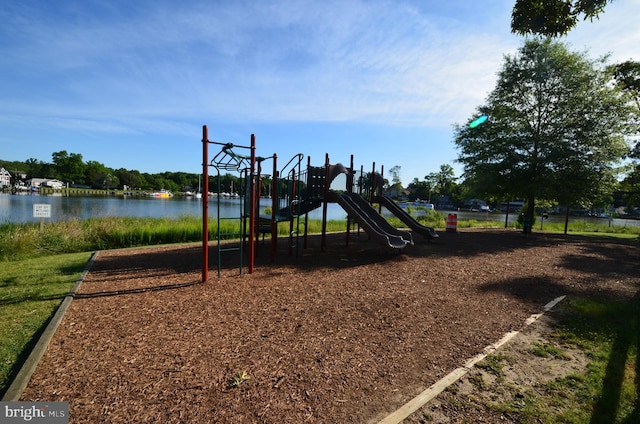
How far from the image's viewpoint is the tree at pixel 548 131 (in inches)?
568

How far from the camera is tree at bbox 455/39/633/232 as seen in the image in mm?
14422

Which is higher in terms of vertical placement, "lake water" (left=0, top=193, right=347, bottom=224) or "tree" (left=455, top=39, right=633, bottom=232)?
"tree" (left=455, top=39, right=633, bottom=232)

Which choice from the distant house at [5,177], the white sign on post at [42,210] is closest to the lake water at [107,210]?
the white sign on post at [42,210]

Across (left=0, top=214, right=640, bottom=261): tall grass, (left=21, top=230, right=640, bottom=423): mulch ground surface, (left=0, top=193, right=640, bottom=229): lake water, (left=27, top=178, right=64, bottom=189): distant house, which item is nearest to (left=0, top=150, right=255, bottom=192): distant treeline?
(left=27, top=178, right=64, bottom=189): distant house

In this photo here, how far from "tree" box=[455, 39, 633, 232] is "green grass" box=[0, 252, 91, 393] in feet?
54.7

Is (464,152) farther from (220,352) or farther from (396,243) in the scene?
(220,352)

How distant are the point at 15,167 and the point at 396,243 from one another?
189161 mm

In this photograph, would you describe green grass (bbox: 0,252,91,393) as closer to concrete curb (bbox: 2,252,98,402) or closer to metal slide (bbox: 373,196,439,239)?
concrete curb (bbox: 2,252,98,402)

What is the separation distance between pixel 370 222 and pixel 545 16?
573 centimetres

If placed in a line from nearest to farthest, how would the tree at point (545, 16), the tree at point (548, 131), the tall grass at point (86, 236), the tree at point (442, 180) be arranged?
the tree at point (545, 16)
the tall grass at point (86, 236)
the tree at point (548, 131)
the tree at point (442, 180)

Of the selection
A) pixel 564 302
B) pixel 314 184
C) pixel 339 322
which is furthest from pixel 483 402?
pixel 314 184

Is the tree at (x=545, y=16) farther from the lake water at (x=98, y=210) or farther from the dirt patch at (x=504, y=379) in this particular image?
the lake water at (x=98, y=210)

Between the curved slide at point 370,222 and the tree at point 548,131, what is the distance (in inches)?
354

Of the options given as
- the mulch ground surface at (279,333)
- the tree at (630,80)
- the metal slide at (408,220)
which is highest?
the tree at (630,80)
